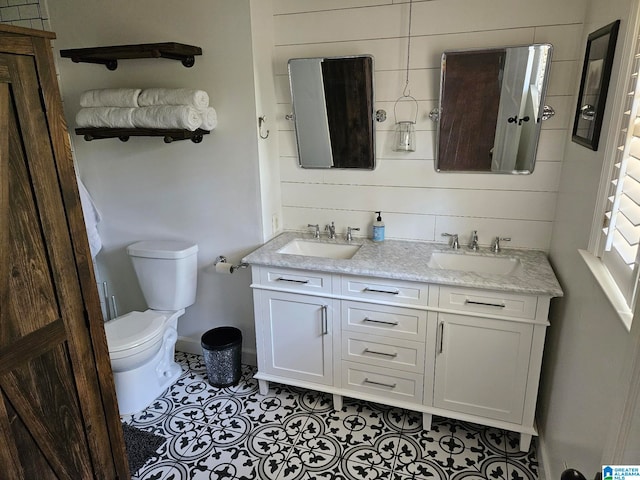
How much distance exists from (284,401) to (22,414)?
143 centimetres

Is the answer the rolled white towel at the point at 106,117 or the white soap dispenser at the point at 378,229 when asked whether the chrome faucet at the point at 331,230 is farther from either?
the rolled white towel at the point at 106,117

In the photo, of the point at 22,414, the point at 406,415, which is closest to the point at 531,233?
the point at 406,415

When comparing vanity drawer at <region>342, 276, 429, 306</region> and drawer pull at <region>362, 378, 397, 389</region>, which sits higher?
vanity drawer at <region>342, 276, 429, 306</region>

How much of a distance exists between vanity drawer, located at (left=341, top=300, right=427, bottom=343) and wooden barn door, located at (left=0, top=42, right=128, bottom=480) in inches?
45.4

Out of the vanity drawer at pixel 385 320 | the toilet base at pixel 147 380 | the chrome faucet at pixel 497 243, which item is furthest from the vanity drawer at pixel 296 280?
the chrome faucet at pixel 497 243

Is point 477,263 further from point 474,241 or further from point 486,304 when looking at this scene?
point 486,304

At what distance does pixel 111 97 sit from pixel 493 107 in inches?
76.9

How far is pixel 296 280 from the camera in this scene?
90.0 inches

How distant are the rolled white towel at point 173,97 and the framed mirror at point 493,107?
3.99 feet

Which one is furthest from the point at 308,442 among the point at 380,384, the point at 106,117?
the point at 106,117

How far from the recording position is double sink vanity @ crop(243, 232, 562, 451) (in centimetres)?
199

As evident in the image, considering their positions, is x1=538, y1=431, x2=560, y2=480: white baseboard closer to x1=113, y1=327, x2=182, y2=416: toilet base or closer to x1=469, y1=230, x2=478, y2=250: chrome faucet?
x1=469, y1=230, x2=478, y2=250: chrome faucet

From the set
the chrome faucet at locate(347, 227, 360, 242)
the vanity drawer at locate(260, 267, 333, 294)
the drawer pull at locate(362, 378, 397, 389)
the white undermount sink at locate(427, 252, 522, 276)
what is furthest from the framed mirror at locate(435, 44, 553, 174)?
the drawer pull at locate(362, 378, 397, 389)

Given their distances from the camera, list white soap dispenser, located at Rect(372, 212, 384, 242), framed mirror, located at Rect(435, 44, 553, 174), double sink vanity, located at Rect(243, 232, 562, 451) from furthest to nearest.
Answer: white soap dispenser, located at Rect(372, 212, 384, 242) < framed mirror, located at Rect(435, 44, 553, 174) < double sink vanity, located at Rect(243, 232, 562, 451)
